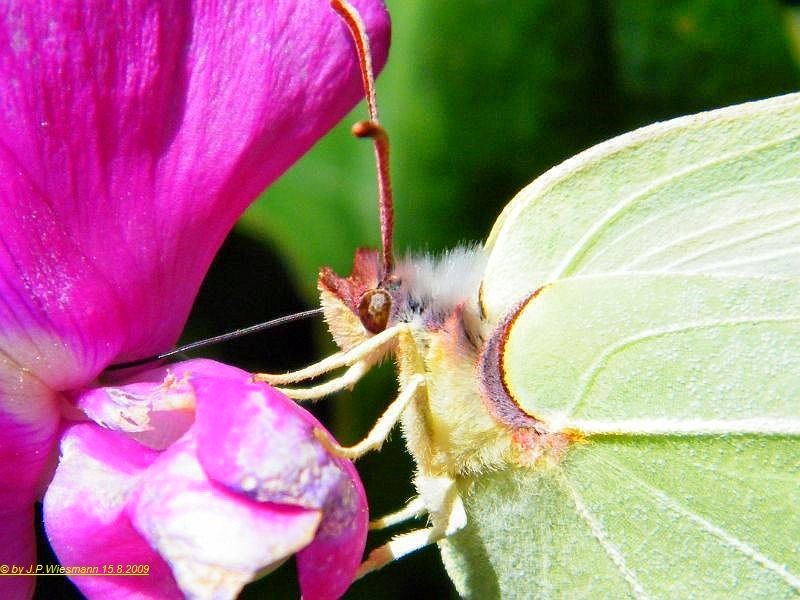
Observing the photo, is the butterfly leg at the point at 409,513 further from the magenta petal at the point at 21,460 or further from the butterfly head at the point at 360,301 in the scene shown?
the magenta petal at the point at 21,460

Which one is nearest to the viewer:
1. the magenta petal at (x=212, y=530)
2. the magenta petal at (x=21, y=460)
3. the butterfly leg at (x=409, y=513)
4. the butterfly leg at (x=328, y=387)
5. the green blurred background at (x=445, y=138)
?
the magenta petal at (x=212, y=530)

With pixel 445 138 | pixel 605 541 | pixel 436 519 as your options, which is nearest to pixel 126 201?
pixel 436 519

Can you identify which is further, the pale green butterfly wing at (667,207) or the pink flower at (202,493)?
the pale green butterfly wing at (667,207)

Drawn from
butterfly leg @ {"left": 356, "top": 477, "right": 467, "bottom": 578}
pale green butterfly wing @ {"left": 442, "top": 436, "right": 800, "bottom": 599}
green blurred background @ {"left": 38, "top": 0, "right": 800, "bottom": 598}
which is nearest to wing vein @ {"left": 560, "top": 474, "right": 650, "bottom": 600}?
pale green butterfly wing @ {"left": 442, "top": 436, "right": 800, "bottom": 599}

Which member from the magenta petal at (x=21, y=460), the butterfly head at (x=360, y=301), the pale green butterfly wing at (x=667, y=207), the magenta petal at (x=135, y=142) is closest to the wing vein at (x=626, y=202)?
the pale green butterfly wing at (x=667, y=207)

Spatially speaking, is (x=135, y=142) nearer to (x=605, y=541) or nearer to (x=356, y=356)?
(x=356, y=356)
